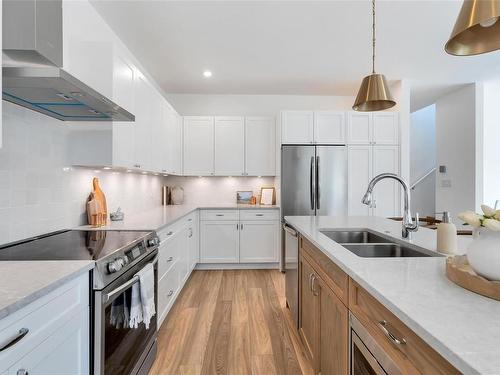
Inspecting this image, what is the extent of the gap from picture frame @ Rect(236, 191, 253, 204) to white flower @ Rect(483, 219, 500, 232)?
3901 mm

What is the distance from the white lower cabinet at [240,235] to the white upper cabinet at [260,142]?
724 mm

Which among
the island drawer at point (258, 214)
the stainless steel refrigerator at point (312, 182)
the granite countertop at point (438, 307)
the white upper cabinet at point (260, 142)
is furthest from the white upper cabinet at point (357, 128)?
the granite countertop at point (438, 307)

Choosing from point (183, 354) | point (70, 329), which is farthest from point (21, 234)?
point (183, 354)

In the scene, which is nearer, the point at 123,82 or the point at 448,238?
the point at 448,238

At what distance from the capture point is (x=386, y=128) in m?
4.14

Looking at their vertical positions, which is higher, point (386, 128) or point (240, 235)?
point (386, 128)

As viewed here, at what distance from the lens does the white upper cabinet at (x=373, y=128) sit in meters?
4.11

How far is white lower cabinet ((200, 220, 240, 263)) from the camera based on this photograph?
163 inches

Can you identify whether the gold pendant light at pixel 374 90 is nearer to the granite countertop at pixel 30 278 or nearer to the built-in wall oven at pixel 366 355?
the built-in wall oven at pixel 366 355

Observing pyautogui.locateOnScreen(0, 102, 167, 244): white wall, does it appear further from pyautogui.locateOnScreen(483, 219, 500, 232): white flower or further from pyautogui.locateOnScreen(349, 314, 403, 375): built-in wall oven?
pyautogui.locateOnScreen(483, 219, 500, 232): white flower

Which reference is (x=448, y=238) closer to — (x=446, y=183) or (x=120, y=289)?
(x=120, y=289)

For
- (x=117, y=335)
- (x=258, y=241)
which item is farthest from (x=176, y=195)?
(x=117, y=335)

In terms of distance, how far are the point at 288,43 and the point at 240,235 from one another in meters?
2.61

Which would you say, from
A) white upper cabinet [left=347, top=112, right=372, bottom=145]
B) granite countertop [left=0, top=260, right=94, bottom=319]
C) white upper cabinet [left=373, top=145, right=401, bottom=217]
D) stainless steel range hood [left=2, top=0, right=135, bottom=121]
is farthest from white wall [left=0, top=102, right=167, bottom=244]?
white upper cabinet [left=373, top=145, right=401, bottom=217]
